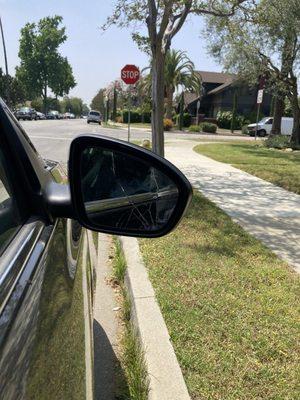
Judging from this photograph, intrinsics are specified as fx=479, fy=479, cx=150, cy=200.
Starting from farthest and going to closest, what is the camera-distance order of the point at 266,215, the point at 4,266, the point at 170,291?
the point at 266,215, the point at 170,291, the point at 4,266

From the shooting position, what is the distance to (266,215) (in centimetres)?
766

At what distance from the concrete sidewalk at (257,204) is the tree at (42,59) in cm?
5993

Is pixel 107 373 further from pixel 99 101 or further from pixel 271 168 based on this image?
pixel 99 101

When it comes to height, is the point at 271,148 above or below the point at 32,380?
below

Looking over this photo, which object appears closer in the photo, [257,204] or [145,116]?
[257,204]

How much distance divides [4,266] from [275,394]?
2.18 meters

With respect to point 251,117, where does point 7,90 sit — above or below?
above

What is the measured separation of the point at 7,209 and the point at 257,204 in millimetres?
7401

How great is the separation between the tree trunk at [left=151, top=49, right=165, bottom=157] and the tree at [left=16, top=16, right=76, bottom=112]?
60.7 m

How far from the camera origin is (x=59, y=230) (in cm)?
180

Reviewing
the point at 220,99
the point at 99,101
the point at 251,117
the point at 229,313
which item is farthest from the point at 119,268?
the point at 99,101

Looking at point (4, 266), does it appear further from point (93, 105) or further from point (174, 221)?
point (93, 105)

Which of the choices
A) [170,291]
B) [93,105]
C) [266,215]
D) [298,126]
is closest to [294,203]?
[266,215]

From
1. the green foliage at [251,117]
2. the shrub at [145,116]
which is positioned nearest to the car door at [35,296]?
the green foliage at [251,117]
